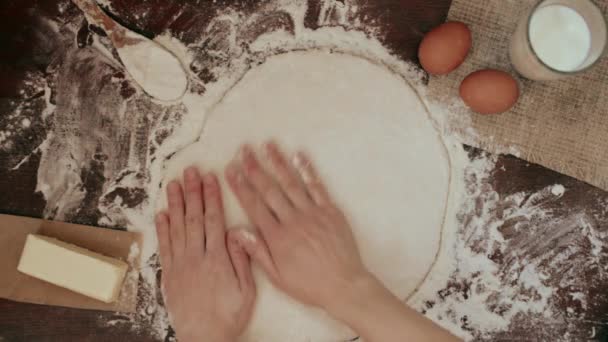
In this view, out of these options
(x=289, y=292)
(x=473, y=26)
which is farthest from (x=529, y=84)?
(x=289, y=292)

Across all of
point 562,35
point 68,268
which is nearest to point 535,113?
point 562,35

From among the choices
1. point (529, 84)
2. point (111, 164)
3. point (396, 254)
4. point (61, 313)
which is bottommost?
point (61, 313)

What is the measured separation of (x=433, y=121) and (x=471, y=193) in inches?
5.5

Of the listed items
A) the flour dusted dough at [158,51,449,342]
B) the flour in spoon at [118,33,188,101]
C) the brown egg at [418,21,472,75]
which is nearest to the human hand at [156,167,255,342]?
the flour dusted dough at [158,51,449,342]

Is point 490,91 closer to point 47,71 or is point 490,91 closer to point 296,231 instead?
point 296,231

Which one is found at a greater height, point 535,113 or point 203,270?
point 535,113

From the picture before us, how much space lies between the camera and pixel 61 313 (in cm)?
88

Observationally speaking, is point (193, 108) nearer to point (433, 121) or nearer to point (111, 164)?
point (111, 164)

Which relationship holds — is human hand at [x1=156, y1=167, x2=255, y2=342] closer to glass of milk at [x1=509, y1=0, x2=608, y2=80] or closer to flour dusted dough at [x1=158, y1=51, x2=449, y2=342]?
flour dusted dough at [x1=158, y1=51, x2=449, y2=342]

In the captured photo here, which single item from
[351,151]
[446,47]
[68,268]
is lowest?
[68,268]

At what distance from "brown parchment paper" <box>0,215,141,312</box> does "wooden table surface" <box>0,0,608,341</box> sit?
0.8 inches

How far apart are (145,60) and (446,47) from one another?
0.49 meters

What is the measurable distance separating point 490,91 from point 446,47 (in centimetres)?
10

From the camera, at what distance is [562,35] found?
798mm
